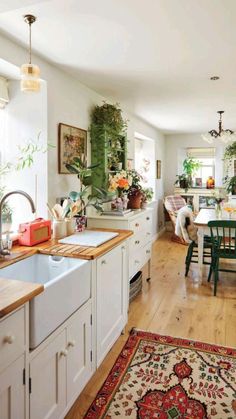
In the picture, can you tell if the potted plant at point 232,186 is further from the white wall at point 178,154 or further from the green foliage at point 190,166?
the green foliage at point 190,166

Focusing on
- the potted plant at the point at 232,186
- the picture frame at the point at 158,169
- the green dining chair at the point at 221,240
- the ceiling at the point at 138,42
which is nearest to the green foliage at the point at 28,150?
the ceiling at the point at 138,42

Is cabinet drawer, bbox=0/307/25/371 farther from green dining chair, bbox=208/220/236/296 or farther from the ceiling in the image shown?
green dining chair, bbox=208/220/236/296

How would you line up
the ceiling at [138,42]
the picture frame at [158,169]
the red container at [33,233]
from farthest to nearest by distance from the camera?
the picture frame at [158,169], the red container at [33,233], the ceiling at [138,42]

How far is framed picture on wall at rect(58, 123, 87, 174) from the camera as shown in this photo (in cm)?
269

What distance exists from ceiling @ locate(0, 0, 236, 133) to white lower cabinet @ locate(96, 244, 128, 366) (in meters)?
1.46

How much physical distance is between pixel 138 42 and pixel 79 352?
2055 mm

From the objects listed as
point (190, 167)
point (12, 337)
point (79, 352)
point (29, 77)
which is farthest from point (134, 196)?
point (190, 167)

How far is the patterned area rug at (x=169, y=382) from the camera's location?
1726 millimetres

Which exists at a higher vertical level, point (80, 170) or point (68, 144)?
point (68, 144)

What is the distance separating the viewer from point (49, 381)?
141cm

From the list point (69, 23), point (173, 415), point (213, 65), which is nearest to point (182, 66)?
point (213, 65)

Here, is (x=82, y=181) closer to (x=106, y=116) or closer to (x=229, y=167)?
(x=106, y=116)

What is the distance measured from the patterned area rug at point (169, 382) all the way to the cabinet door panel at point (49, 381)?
1.06 ft

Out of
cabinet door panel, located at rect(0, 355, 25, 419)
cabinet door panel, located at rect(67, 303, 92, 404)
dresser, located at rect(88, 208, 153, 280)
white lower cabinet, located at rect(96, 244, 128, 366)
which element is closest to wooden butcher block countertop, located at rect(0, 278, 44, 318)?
cabinet door panel, located at rect(0, 355, 25, 419)
